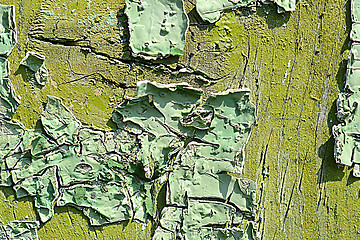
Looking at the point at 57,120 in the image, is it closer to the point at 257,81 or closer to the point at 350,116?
the point at 257,81

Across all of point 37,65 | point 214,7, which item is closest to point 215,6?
point 214,7

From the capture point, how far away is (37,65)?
1253 mm

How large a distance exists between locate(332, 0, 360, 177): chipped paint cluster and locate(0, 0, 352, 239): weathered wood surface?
33 mm

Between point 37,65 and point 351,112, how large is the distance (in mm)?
1336

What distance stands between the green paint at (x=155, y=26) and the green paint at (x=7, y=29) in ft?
1.46

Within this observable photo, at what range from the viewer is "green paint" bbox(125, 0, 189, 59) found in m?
1.21

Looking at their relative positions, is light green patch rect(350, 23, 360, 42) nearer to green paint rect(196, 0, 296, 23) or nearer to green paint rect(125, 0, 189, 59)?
green paint rect(196, 0, 296, 23)

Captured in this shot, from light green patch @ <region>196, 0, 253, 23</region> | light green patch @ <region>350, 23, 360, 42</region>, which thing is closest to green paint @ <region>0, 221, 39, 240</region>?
light green patch @ <region>196, 0, 253, 23</region>

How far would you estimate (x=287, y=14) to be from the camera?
4.29ft

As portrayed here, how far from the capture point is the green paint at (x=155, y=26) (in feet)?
3.97

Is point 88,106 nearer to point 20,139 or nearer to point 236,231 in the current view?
point 20,139

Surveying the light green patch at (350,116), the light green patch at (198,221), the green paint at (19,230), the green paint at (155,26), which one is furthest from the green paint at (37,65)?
the light green patch at (350,116)

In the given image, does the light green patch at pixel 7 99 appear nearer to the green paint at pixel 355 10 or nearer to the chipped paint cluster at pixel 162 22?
the chipped paint cluster at pixel 162 22

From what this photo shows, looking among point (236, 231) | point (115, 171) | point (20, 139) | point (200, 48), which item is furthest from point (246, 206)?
point (20, 139)
